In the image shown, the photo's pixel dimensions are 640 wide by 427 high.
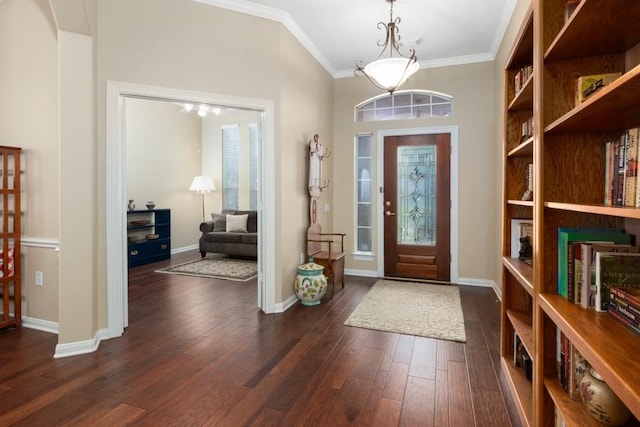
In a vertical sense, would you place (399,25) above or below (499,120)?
above

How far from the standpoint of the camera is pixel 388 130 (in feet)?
16.0

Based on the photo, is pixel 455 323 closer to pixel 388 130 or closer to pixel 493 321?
pixel 493 321

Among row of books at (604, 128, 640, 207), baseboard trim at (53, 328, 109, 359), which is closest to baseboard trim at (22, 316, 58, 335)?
baseboard trim at (53, 328, 109, 359)

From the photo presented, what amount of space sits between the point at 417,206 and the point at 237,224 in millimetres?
3410

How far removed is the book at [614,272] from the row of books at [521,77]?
1.21 metres

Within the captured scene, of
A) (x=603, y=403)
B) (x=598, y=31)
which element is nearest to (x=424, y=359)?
(x=603, y=403)

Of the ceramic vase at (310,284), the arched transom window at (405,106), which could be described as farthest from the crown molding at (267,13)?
the ceramic vase at (310,284)

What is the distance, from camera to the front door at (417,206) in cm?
469

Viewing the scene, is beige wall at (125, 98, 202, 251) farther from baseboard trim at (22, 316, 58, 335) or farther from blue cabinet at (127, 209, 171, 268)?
baseboard trim at (22, 316, 58, 335)

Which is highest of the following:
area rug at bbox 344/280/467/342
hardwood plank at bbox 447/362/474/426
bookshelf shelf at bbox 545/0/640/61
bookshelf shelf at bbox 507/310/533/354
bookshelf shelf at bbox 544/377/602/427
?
bookshelf shelf at bbox 545/0/640/61

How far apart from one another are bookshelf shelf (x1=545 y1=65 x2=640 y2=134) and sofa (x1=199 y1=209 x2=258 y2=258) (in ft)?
17.1

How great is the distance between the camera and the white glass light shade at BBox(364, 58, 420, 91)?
116 inches

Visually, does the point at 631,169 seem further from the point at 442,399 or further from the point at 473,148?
the point at 473,148

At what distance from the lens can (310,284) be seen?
3.63 m
